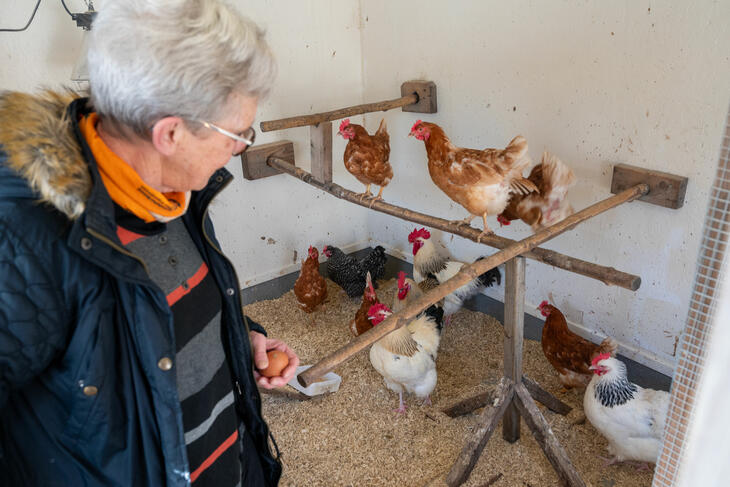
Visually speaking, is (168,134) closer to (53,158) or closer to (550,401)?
(53,158)

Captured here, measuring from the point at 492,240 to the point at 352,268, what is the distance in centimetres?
114

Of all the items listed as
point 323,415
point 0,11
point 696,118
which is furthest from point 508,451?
point 0,11

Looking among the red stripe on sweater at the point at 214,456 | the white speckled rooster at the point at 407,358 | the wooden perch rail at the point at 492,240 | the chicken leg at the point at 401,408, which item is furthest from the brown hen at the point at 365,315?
the red stripe on sweater at the point at 214,456

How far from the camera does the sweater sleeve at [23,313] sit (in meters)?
0.53

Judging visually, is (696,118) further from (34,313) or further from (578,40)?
(34,313)

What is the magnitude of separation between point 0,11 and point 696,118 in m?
2.22

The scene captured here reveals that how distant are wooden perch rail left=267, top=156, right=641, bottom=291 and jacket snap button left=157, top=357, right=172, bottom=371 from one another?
39.7 inches

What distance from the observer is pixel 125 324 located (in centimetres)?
64

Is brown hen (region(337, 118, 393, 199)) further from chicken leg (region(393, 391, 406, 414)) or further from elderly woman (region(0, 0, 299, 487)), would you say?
elderly woman (region(0, 0, 299, 487))

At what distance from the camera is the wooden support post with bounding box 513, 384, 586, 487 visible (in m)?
1.48

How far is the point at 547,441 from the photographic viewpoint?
60.5 inches

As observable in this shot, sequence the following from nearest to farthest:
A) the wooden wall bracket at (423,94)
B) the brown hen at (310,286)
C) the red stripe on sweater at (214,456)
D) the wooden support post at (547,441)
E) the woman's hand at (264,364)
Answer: the red stripe on sweater at (214,456)
the woman's hand at (264,364)
the wooden support post at (547,441)
the wooden wall bracket at (423,94)
the brown hen at (310,286)

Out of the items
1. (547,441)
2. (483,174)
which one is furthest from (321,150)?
(547,441)

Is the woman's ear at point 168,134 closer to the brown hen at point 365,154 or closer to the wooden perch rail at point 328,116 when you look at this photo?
the wooden perch rail at point 328,116
